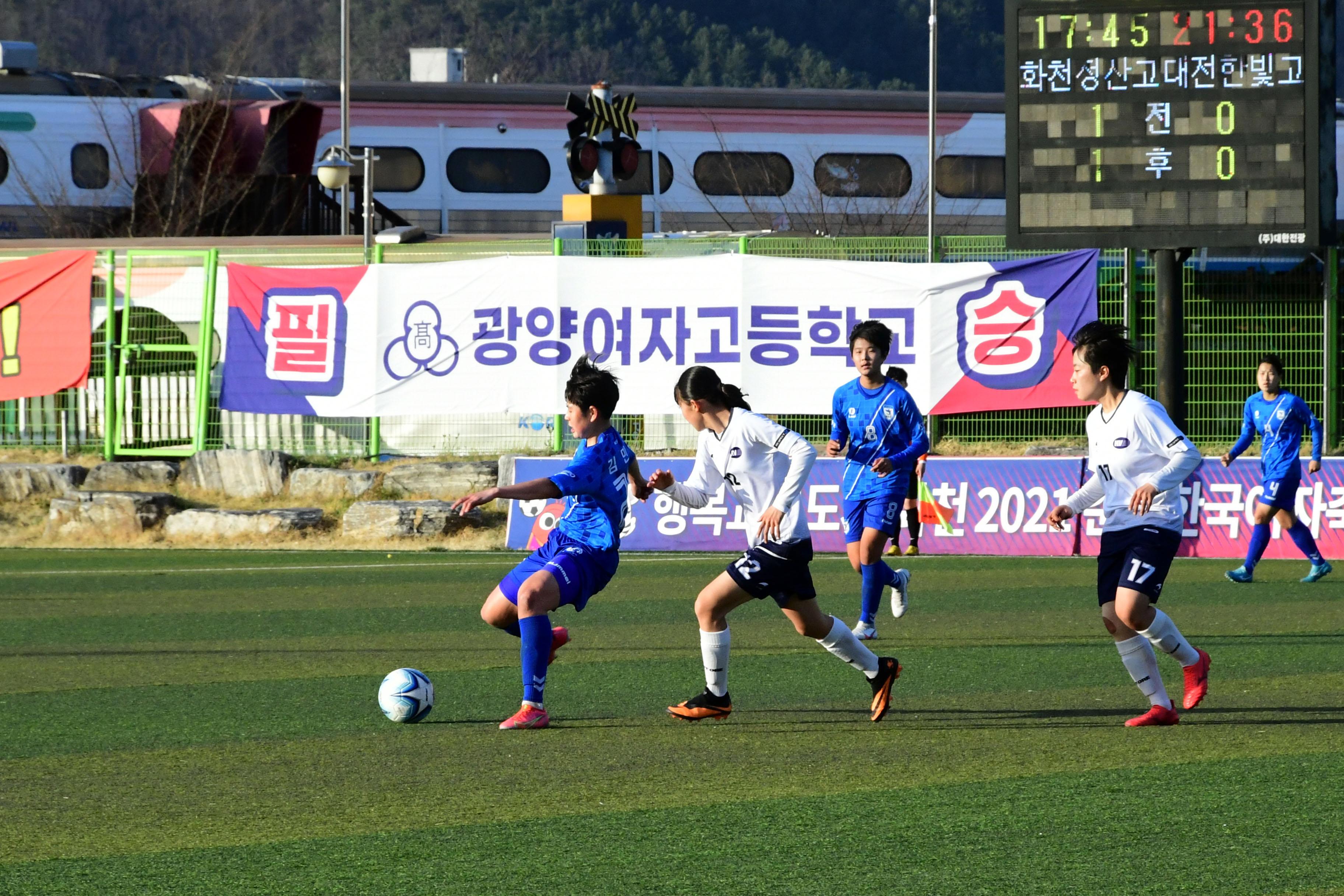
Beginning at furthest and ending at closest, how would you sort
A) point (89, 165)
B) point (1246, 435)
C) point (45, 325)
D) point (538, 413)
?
point (89, 165) → point (45, 325) → point (538, 413) → point (1246, 435)

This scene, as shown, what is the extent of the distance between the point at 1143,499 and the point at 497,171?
20311 mm

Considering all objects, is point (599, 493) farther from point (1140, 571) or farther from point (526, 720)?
point (1140, 571)

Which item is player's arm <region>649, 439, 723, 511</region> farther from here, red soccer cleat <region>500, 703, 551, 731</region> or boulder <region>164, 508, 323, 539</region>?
boulder <region>164, 508, 323, 539</region>

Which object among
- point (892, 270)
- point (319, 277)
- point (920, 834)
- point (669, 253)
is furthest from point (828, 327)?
point (920, 834)

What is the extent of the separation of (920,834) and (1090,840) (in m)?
0.56

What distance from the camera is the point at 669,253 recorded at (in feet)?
62.7

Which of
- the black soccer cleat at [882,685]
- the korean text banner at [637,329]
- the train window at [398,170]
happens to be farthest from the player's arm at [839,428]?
the train window at [398,170]

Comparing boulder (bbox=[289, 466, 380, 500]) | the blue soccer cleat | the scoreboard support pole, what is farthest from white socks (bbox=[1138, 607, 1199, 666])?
boulder (bbox=[289, 466, 380, 500])

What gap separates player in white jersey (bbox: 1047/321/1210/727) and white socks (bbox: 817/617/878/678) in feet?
3.53

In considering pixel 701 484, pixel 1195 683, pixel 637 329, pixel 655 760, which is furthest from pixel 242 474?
pixel 1195 683

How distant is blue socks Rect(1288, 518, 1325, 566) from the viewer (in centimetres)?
1386

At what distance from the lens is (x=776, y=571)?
7.80 metres

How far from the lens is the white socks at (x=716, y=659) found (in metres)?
7.92

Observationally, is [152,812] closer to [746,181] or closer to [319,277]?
[319,277]
